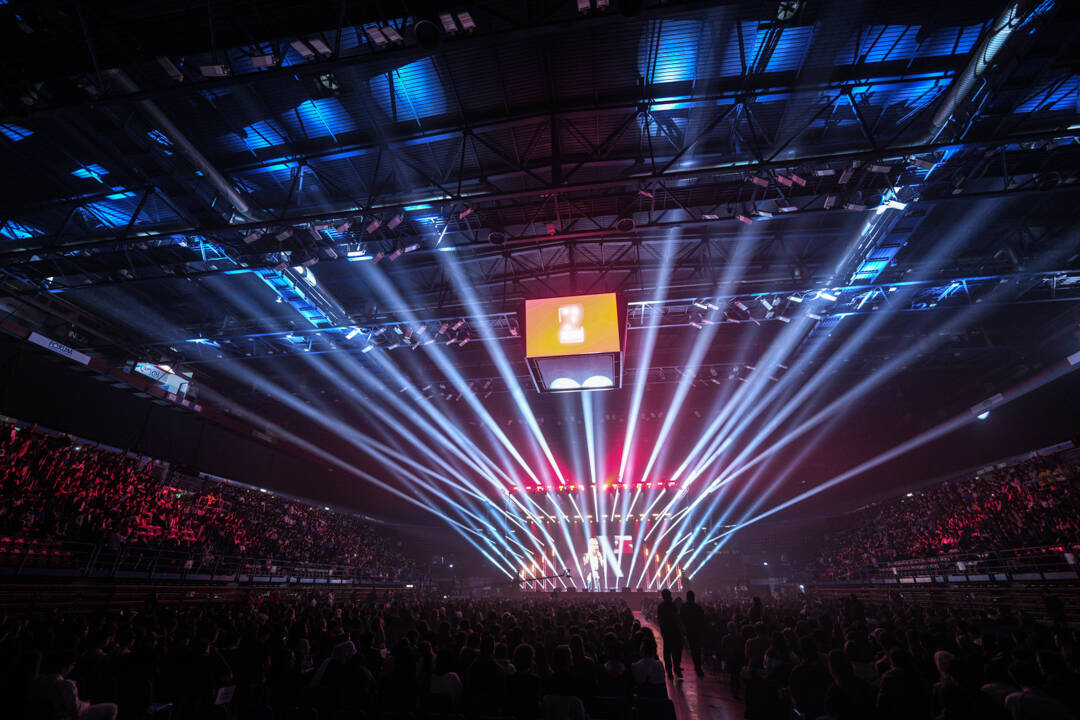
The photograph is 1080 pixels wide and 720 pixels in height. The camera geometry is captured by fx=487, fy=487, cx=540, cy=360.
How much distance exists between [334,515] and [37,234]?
17.3 meters

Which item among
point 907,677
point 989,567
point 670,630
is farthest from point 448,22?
point 989,567

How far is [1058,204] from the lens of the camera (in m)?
10.3

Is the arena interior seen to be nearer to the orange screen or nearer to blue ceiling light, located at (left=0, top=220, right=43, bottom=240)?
the orange screen

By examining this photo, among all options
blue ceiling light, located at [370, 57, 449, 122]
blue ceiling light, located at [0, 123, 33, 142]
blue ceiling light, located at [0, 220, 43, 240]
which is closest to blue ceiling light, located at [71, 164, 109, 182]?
blue ceiling light, located at [0, 123, 33, 142]

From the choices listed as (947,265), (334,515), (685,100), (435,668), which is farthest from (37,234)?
(947,265)

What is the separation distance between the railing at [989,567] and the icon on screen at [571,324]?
11766mm

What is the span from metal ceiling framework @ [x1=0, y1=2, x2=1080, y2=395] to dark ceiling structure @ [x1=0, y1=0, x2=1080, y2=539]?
0.05 m

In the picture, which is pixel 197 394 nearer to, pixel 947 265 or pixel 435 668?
pixel 435 668

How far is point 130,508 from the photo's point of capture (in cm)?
1309

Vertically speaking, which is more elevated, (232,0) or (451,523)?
(232,0)

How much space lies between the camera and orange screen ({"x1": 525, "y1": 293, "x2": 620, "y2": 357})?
917 centimetres

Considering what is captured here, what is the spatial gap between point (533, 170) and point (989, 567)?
1565 cm

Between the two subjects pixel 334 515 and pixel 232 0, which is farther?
pixel 334 515

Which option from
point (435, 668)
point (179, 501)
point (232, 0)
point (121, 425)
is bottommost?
point (435, 668)
